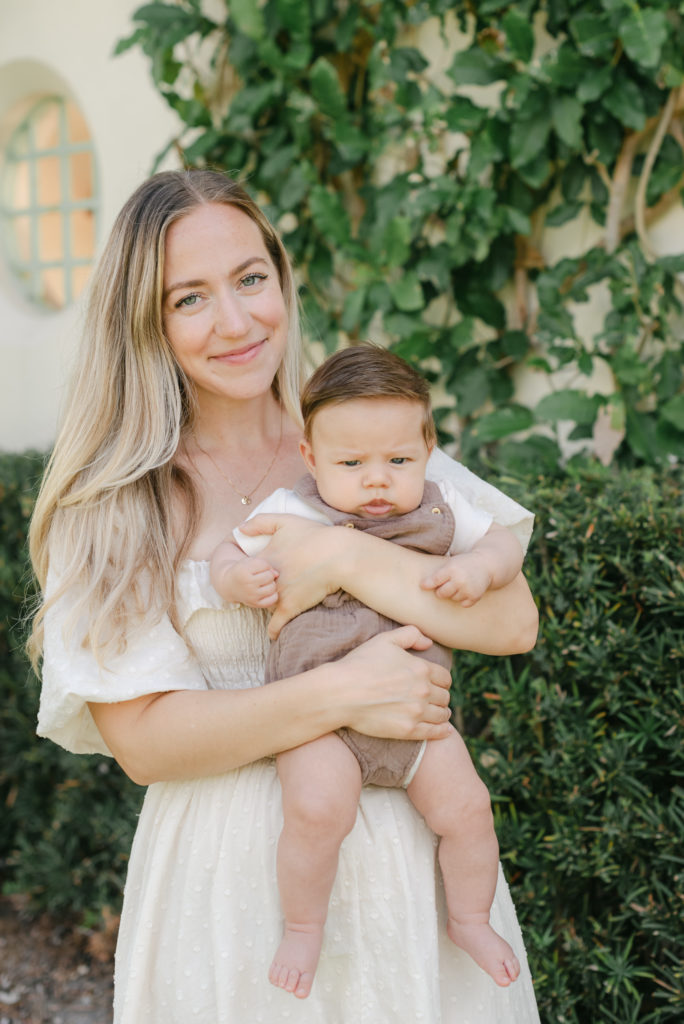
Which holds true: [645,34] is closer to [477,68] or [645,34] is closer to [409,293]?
[477,68]

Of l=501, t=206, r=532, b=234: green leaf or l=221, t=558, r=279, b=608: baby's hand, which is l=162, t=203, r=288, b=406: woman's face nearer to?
l=221, t=558, r=279, b=608: baby's hand

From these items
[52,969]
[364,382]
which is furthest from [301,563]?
[52,969]

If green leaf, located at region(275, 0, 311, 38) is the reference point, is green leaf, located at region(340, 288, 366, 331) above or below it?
below

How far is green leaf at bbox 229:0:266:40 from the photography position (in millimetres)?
3541

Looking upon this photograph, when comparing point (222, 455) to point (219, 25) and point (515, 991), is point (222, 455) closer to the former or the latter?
point (515, 991)

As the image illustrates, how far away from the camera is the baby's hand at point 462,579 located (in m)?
1.57

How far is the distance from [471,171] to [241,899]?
7.99ft

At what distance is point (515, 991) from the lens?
1807 mm

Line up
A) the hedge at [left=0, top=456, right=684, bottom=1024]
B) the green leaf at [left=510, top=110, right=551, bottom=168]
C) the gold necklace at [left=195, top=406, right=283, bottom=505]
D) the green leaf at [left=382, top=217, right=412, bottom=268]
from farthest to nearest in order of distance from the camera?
the green leaf at [left=382, top=217, right=412, bottom=268], the green leaf at [left=510, top=110, right=551, bottom=168], the hedge at [left=0, top=456, right=684, bottom=1024], the gold necklace at [left=195, top=406, right=283, bottom=505]

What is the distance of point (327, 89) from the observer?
A: 3500 mm

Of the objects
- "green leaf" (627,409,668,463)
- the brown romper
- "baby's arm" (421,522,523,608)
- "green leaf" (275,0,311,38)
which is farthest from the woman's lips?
"green leaf" (275,0,311,38)

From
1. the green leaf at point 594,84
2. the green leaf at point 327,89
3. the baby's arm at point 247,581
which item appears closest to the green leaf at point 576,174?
the green leaf at point 594,84

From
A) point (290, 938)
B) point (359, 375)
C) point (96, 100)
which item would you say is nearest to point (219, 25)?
point (96, 100)

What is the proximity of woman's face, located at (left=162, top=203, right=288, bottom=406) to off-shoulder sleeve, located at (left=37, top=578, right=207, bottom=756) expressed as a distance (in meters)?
0.49
